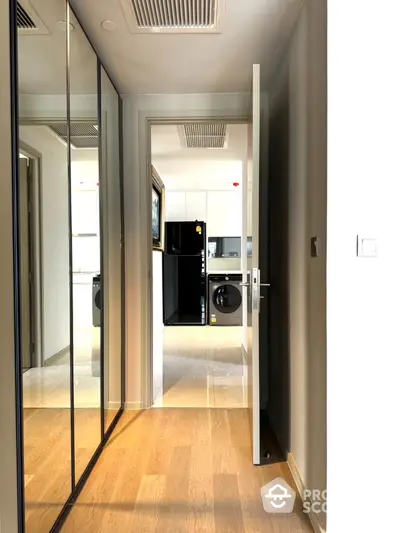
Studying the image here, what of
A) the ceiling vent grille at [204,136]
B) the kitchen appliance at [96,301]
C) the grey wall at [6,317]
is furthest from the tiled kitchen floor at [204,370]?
the ceiling vent grille at [204,136]

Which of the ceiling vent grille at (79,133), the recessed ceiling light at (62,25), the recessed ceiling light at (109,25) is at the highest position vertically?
the recessed ceiling light at (109,25)

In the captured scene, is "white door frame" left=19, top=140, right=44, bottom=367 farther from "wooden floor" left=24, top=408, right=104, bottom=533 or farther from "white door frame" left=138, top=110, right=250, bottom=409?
"white door frame" left=138, top=110, right=250, bottom=409

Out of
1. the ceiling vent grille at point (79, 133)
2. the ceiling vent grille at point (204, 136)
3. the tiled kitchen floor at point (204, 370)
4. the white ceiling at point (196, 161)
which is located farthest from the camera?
the white ceiling at point (196, 161)

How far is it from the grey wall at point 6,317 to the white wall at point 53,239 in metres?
0.22

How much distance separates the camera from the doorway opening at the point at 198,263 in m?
3.75

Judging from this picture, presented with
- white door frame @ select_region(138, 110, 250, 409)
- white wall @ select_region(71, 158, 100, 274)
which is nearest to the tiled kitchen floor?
white door frame @ select_region(138, 110, 250, 409)

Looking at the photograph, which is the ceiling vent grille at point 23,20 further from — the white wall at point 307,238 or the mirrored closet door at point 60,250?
the white wall at point 307,238

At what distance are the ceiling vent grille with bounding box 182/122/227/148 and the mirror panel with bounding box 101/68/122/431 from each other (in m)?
1.07

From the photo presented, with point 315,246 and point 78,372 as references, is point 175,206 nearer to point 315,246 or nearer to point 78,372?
point 78,372

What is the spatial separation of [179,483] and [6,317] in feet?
4.20

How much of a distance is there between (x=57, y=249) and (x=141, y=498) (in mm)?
1215

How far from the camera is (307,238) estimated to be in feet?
5.84
